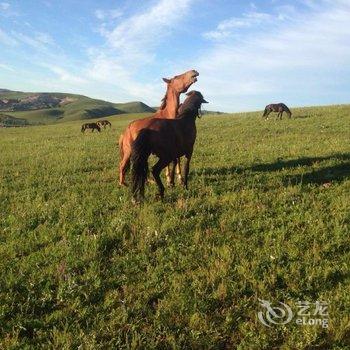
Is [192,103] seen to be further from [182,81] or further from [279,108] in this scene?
[279,108]

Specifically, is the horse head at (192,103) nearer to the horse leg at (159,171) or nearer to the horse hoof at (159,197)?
the horse leg at (159,171)

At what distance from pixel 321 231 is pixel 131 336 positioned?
4.55 metres

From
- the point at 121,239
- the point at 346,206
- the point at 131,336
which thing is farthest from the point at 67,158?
the point at 131,336

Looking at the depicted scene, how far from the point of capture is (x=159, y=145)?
407 inches

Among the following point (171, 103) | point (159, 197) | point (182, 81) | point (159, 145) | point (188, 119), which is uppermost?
point (182, 81)

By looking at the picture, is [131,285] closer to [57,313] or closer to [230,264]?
[57,313]

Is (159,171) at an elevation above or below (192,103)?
below

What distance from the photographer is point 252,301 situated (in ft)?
19.3

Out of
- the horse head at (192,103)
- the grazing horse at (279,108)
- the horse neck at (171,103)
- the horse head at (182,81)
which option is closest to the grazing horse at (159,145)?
the horse head at (192,103)

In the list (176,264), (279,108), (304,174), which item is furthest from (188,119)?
(279,108)

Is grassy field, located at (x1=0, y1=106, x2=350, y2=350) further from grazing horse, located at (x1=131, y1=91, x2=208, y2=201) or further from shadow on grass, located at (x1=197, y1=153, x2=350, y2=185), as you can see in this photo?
grazing horse, located at (x1=131, y1=91, x2=208, y2=201)

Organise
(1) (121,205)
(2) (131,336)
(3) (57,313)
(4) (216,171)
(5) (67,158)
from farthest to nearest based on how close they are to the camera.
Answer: (5) (67,158)
(4) (216,171)
(1) (121,205)
(3) (57,313)
(2) (131,336)

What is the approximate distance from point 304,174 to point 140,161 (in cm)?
627

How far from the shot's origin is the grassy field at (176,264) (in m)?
5.27
